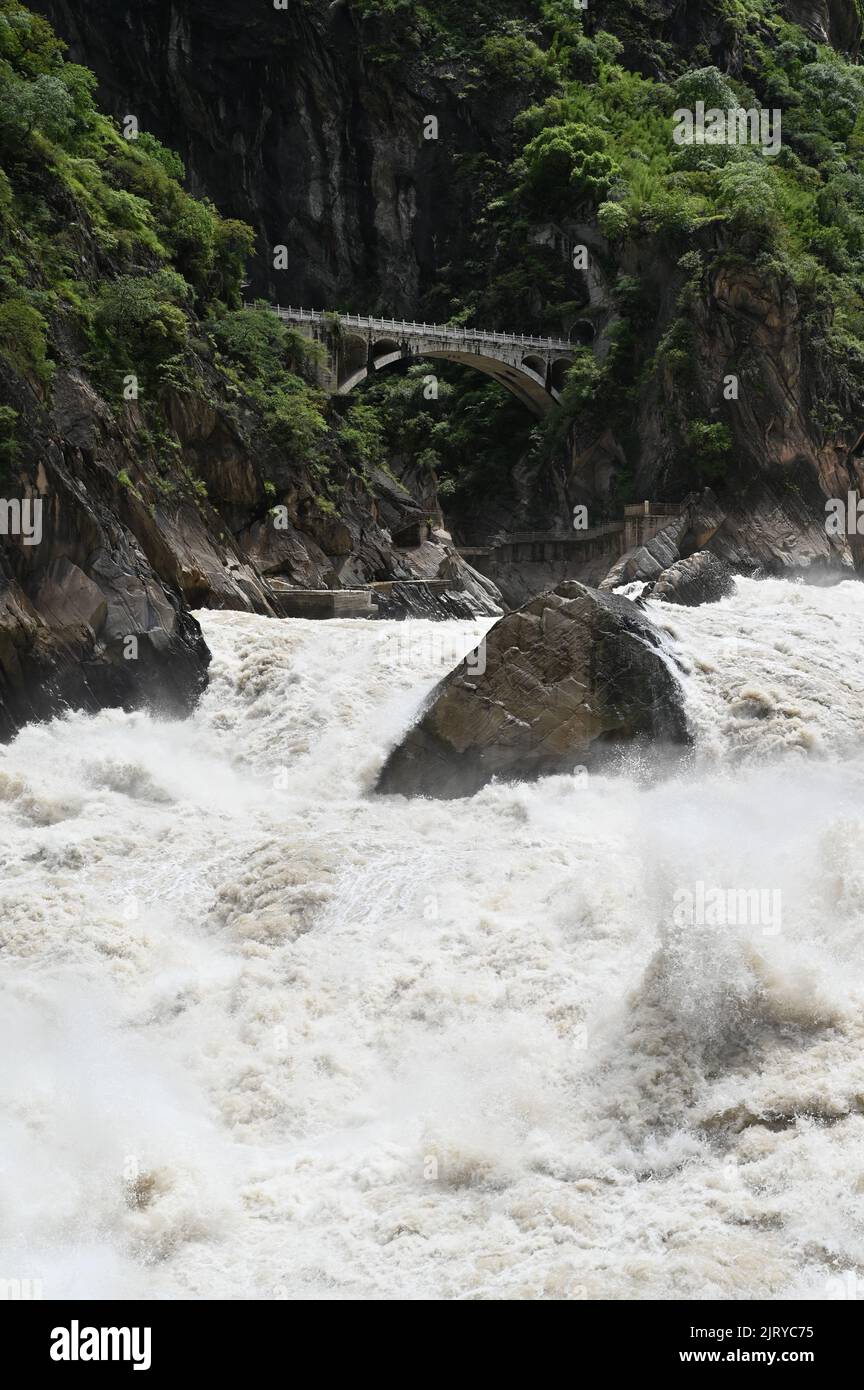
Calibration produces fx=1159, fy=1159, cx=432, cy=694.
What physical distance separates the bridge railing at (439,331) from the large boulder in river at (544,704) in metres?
35.0

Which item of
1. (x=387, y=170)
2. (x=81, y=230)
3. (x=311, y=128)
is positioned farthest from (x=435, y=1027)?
(x=387, y=170)

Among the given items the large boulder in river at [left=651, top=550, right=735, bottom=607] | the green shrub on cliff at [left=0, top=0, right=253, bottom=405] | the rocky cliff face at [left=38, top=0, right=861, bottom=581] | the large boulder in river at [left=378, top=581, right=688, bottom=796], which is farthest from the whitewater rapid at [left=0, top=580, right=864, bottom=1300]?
the rocky cliff face at [left=38, top=0, right=861, bottom=581]

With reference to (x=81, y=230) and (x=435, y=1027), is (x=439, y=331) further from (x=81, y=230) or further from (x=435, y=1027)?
(x=435, y=1027)

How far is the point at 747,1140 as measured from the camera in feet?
28.6

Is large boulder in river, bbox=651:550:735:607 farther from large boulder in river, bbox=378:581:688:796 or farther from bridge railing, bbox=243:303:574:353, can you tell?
bridge railing, bbox=243:303:574:353

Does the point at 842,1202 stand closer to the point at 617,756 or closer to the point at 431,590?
the point at 617,756

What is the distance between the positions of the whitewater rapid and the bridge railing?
35.8 metres

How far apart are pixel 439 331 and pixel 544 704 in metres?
40.1

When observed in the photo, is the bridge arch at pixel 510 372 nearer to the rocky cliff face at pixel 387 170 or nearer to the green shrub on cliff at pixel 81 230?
the rocky cliff face at pixel 387 170

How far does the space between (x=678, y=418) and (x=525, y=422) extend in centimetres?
1083

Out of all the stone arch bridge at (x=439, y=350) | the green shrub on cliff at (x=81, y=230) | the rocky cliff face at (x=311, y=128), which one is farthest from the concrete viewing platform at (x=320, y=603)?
the rocky cliff face at (x=311, y=128)

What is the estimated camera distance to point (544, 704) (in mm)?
18375

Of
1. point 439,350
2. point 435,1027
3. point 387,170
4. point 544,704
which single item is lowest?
point 435,1027

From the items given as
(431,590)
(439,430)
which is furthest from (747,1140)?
(439,430)
